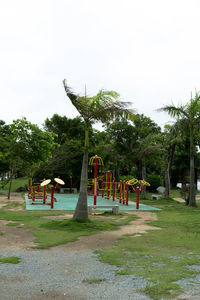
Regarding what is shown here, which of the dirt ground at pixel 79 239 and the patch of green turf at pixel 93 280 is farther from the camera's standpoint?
the dirt ground at pixel 79 239

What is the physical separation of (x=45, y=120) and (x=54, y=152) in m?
4.86

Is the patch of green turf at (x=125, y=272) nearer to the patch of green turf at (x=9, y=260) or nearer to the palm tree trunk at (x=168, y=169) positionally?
the patch of green turf at (x=9, y=260)

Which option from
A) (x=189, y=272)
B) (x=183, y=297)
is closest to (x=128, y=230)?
(x=189, y=272)

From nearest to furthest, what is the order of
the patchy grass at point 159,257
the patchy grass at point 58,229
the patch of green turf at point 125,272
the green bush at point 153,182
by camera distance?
the patchy grass at point 159,257
the patch of green turf at point 125,272
the patchy grass at point 58,229
the green bush at point 153,182

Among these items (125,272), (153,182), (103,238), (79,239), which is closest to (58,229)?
(79,239)

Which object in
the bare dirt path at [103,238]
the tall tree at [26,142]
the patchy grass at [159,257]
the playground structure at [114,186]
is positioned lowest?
the bare dirt path at [103,238]

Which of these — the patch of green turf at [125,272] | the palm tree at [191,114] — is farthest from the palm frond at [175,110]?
the patch of green turf at [125,272]

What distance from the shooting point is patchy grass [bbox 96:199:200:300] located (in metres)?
4.45

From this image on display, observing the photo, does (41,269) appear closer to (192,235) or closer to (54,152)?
(192,235)

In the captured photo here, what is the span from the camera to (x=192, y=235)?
8688 millimetres

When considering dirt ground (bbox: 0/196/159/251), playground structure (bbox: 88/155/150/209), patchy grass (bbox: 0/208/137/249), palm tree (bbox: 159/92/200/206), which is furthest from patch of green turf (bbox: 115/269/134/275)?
palm tree (bbox: 159/92/200/206)

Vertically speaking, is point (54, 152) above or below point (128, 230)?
above

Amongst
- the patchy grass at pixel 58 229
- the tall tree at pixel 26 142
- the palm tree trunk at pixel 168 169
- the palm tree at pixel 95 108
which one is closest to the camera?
→ the patchy grass at pixel 58 229

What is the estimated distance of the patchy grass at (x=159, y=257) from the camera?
14.6ft
